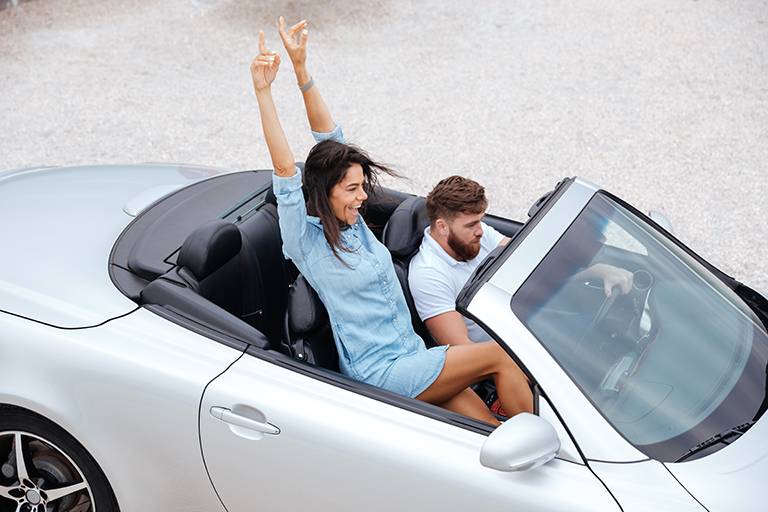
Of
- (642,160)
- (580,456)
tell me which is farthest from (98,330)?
(642,160)

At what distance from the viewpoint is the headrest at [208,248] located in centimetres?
233

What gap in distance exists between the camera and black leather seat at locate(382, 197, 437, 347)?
2.96 metres

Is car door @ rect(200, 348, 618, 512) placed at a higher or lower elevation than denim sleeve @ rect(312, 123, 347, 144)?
lower

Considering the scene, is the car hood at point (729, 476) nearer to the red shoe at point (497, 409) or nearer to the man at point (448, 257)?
the red shoe at point (497, 409)

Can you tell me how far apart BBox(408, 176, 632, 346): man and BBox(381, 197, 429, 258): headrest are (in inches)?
3.0

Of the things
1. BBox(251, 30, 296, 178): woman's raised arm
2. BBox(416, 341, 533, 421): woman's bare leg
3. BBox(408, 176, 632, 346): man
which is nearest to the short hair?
BBox(408, 176, 632, 346): man

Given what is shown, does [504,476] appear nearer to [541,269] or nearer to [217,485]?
[541,269]

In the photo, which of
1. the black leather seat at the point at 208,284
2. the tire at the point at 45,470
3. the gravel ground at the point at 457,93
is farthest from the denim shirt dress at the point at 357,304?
the gravel ground at the point at 457,93

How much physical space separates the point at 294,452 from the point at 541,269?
0.94 meters

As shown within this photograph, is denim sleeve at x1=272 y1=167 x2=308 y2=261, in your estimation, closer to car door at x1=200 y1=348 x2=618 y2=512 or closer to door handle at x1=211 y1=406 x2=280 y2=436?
car door at x1=200 y1=348 x2=618 y2=512

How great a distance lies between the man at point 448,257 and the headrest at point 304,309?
1.81 feet

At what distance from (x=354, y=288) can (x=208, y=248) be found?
0.56m

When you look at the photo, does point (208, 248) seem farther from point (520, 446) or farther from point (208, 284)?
point (520, 446)

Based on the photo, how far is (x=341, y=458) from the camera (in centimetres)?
185
